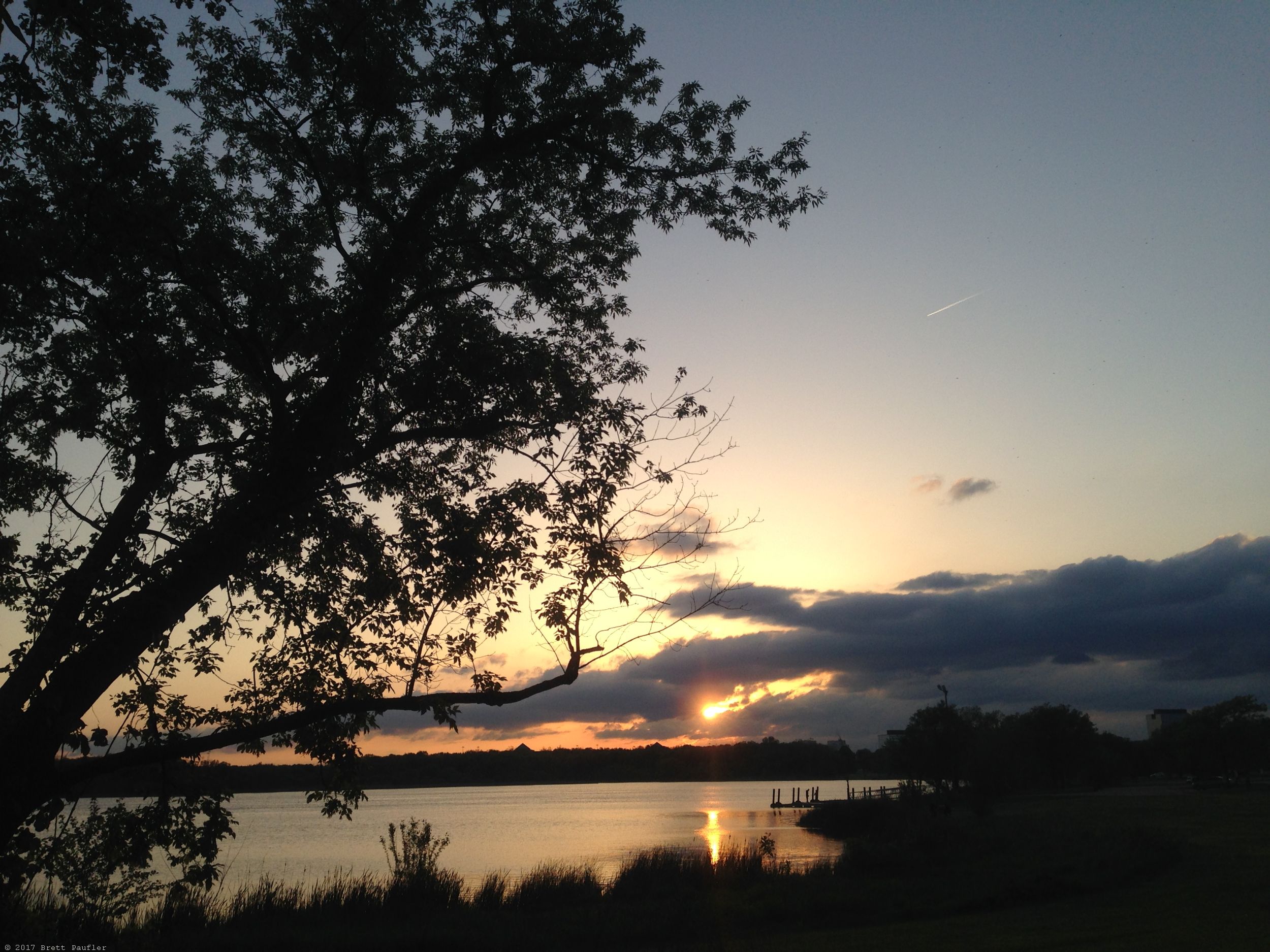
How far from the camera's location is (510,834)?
65562 mm

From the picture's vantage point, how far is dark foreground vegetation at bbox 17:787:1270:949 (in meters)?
17.1

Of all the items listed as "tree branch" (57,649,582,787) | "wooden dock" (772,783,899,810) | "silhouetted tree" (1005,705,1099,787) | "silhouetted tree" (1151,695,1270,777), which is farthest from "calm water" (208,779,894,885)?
"silhouetted tree" (1151,695,1270,777)

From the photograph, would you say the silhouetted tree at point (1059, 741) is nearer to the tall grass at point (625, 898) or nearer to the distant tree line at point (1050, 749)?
the distant tree line at point (1050, 749)

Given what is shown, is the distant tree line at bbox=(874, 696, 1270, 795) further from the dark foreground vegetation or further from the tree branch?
the tree branch

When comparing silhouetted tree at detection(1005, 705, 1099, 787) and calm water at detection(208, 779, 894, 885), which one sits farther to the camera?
silhouetted tree at detection(1005, 705, 1099, 787)

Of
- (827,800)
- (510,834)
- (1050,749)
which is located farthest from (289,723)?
(1050,749)

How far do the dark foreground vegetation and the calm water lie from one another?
8.44 feet

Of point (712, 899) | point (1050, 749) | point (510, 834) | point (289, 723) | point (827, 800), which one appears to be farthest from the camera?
point (1050, 749)

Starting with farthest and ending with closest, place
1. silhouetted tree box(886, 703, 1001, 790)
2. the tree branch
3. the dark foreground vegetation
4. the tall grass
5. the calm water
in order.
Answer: silhouetted tree box(886, 703, 1001, 790) → the calm water → the tall grass → the dark foreground vegetation → the tree branch

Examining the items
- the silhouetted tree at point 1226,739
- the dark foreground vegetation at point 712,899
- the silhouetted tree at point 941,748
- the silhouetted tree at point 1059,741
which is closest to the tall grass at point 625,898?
the dark foreground vegetation at point 712,899

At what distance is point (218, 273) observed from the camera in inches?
417

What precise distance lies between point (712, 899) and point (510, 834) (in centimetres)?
4652

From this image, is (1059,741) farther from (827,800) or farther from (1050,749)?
(827,800)

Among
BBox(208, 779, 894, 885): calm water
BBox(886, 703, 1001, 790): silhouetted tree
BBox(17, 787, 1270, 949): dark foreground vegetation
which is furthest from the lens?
BBox(886, 703, 1001, 790): silhouetted tree
